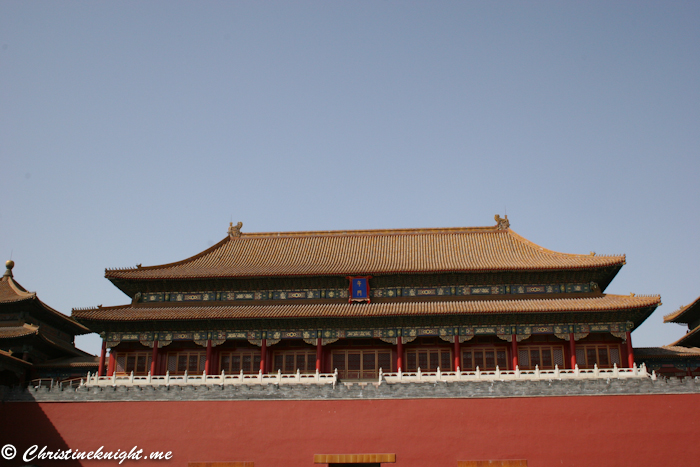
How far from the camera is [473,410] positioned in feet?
74.5

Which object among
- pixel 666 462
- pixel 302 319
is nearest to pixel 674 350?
pixel 666 462

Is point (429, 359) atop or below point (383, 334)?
below

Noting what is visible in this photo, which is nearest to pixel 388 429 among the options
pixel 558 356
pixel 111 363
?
pixel 558 356

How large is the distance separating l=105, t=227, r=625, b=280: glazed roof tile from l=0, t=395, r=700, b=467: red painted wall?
21.5 ft

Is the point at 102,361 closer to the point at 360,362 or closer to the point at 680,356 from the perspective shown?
the point at 360,362

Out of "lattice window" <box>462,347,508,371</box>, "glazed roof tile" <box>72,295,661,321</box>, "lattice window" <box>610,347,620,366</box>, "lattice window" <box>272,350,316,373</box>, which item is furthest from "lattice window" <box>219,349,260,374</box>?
"lattice window" <box>610,347,620,366</box>

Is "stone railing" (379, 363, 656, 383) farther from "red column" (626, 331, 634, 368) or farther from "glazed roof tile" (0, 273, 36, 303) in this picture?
"glazed roof tile" (0, 273, 36, 303)

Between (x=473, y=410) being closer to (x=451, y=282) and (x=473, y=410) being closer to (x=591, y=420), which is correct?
(x=591, y=420)

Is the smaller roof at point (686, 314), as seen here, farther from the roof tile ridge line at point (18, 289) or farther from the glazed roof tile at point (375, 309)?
the roof tile ridge line at point (18, 289)

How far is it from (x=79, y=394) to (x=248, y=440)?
20.6 feet

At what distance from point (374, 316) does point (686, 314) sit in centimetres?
1294

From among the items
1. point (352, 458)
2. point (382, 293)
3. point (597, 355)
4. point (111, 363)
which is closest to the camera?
point (352, 458)

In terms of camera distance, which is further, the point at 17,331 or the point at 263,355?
the point at 17,331

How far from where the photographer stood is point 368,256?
30984 millimetres
